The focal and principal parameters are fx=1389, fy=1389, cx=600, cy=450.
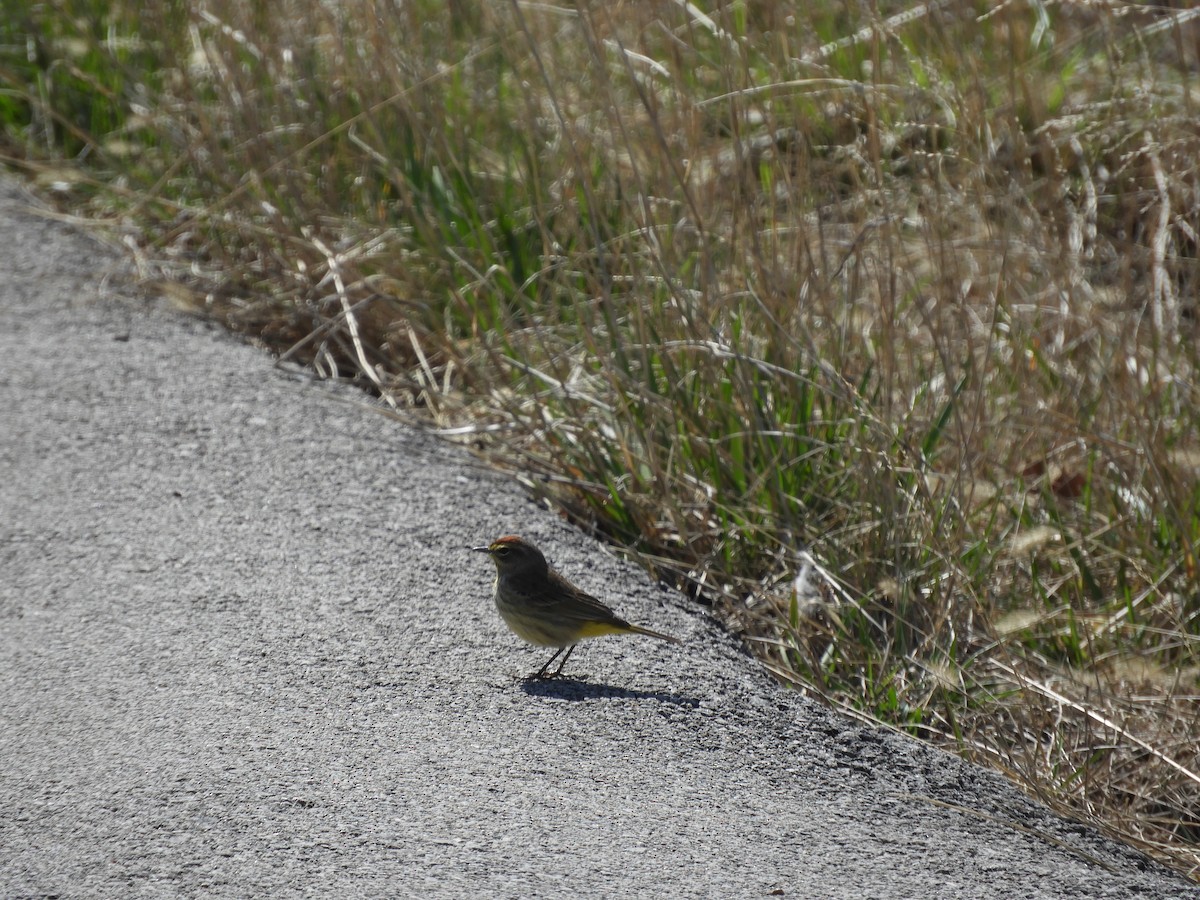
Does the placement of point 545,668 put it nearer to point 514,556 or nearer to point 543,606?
point 543,606

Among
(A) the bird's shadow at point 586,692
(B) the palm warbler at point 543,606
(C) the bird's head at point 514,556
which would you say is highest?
(C) the bird's head at point 514,556

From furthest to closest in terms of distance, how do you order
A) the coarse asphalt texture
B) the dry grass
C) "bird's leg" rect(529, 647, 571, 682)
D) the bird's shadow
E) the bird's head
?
the dry grass → the bird's head → "bird's leg" rect(529, 647, 571, 682) → the bird's shadow → the coarse asphalt texture

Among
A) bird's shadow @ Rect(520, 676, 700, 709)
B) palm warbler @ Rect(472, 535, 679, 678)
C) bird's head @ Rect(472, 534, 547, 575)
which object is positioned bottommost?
bird's shadow @ Rect(520, 676, 700, 709)

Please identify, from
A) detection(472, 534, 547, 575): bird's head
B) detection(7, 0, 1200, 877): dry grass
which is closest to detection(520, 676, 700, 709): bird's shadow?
detection(472, 534, 547, 575): bird's head

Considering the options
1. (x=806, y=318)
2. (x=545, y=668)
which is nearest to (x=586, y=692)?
(x=545, y=668)

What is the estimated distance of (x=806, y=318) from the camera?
17.8 feet

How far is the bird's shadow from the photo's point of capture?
3.96 metres

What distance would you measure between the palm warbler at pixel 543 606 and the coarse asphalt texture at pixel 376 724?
0.40 feet

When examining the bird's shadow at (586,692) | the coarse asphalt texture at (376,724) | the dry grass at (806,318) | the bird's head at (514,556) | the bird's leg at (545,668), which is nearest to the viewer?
the coarse asphalt texture at (376,724)

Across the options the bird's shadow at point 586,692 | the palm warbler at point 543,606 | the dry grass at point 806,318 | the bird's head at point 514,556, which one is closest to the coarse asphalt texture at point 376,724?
the bird's shadow at point 586,692

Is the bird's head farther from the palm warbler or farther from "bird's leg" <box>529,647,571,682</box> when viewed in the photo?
"bird's leg" <box>529,647,571,682</box>

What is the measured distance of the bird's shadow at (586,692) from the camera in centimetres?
396

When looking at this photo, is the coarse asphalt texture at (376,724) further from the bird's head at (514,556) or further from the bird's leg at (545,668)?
the bird's head at (514,556)

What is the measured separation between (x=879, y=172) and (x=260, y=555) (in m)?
2.49
